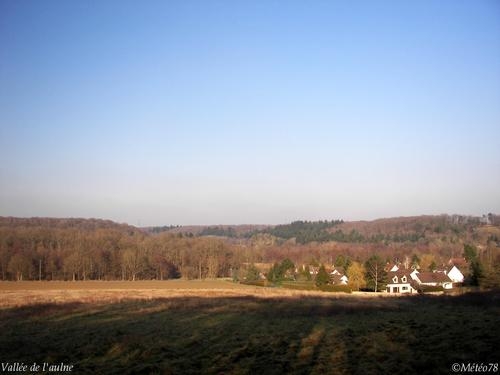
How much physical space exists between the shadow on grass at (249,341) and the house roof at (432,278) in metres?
52.6

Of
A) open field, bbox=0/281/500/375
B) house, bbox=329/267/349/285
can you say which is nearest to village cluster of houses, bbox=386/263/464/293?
house, bbox=329/267/349/285

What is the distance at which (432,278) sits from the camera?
76.4 meters

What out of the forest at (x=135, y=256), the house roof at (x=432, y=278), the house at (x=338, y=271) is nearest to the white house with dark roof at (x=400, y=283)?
the forest at (x=135, y=256)

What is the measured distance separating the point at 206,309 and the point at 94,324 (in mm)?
9114

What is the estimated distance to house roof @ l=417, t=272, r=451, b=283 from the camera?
7518cm

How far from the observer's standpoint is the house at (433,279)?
7425 cm

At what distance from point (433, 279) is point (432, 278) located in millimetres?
445

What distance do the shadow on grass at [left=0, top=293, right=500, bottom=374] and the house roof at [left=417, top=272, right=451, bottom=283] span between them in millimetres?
52573

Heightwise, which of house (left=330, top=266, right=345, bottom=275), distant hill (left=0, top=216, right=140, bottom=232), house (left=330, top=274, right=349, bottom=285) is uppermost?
distant hill (left=0, top=216, right=140, bottom=232)

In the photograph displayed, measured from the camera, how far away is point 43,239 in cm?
10544

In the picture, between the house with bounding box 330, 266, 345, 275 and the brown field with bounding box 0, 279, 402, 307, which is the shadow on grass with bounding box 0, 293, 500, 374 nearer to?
the brown field with bounding box 0, 279, 402, 307

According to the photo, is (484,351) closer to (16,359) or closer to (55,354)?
(55,354)

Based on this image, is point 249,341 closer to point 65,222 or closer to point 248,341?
point 248,341

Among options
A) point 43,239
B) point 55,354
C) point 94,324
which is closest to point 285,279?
point 43,239
